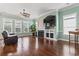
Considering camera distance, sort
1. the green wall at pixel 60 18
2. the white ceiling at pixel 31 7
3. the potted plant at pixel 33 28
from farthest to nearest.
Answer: the potted plant at pixel 33 28 → the green wall at pixel 60 18 → the white ceiling at pixel 31 7

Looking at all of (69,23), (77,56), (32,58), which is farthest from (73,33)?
(32,58)

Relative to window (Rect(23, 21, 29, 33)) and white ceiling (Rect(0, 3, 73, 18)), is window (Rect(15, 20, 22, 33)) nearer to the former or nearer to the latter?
window (Rect(23, 21, 29, 33))

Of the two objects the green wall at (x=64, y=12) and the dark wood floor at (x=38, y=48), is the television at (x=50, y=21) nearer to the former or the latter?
the green wall at (x=64, y=12)

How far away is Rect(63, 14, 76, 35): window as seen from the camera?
2.93 m

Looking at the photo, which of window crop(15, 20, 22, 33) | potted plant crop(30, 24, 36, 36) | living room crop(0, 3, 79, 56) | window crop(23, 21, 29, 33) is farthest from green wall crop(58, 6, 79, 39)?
window crop(15, 20, 22, 33)

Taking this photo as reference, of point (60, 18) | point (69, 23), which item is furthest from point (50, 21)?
point (69, 23)

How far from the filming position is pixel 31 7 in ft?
9.64

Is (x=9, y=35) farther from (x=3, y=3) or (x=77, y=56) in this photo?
(x=77, y=56)

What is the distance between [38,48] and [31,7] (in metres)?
1.09

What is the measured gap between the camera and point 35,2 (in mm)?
2887

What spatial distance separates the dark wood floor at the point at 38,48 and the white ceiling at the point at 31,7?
2.34 feet

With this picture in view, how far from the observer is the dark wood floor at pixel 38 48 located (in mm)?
2911

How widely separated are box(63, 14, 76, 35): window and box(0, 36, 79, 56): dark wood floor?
14.7 inches

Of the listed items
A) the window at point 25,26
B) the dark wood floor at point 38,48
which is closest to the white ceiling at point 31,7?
the window at point 25,26
